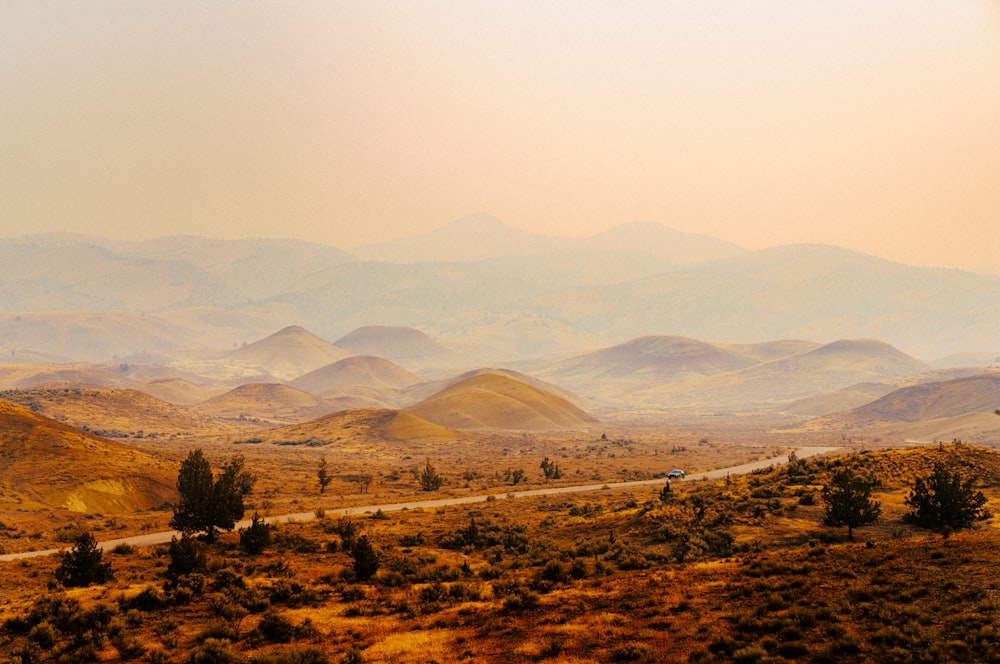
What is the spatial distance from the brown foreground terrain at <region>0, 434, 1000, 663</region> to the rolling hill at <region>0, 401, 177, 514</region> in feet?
84.7

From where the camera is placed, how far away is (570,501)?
2266 inches

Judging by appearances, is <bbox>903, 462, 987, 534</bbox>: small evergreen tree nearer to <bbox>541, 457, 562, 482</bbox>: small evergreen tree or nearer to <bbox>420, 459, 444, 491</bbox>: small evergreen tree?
<bbox>420, 459, 444, 491</bbox>: small evergreen tree

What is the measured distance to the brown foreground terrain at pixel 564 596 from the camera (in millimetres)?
17172

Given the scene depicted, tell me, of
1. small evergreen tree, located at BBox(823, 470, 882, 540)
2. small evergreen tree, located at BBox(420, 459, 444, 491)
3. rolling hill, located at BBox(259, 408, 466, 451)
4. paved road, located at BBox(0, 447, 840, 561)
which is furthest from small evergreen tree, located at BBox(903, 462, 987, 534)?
rolling hill, located at BBox(259, 408, 466, 451)

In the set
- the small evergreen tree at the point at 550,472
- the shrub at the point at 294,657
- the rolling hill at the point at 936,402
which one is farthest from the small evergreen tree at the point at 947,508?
the rolling hill at the point at 936,402

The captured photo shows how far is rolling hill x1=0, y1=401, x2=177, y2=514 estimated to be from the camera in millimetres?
56344

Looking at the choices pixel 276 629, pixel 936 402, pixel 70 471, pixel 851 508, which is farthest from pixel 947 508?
pixel 936 402

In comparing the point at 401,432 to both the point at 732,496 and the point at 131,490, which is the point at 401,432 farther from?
the point at 732,496

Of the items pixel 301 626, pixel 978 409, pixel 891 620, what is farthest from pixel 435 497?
pixel 978 409

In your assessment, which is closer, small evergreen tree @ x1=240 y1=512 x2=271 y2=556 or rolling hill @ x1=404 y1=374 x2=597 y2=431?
small evergreen tree @ x1=240 y1=512 x2=271 y2=556

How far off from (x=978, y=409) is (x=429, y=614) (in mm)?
174938

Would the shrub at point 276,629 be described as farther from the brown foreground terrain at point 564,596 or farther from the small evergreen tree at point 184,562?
the small evergreen tree at point 184,562

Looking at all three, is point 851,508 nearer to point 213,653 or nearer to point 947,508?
point 947,508

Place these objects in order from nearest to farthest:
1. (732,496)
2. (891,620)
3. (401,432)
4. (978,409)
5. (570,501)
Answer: (891,620) → (732,496) → (570,501) → (401,432) → (978,409)
